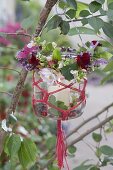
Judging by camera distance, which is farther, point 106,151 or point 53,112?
point 106,151

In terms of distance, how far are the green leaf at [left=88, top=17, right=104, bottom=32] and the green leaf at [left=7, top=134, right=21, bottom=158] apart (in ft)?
0.95

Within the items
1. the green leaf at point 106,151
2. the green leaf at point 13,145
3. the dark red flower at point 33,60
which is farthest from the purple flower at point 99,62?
the green leaf at point 106,151

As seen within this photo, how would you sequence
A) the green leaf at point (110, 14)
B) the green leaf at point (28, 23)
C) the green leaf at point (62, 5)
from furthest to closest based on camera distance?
1. the green leaf at point (28, 23)
2. the green leaf at point (62, 5)
3. the green leaf at point (110, 14)

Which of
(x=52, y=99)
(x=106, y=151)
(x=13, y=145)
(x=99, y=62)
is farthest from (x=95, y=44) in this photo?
(x=106, y=151)

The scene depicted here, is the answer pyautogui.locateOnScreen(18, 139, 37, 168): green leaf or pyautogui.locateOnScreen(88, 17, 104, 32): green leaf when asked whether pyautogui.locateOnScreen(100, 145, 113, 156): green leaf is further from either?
pyautogui.locateOnScreen(88, 17, 104, 32): green leaf

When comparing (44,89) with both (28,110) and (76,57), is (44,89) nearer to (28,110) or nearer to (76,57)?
(76,57)

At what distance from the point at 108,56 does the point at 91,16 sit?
0.27 feet

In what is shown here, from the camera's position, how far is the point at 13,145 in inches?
33.2

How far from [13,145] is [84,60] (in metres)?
0.25

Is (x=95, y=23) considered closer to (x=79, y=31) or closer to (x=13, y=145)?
(x=79, y=31)

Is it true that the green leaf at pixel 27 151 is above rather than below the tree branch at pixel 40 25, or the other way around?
below

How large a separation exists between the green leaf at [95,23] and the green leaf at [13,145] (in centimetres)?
29

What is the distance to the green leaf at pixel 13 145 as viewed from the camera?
84 cm

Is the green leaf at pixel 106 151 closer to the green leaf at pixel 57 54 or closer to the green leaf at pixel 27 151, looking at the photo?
the green leaf at pixel 27 151
